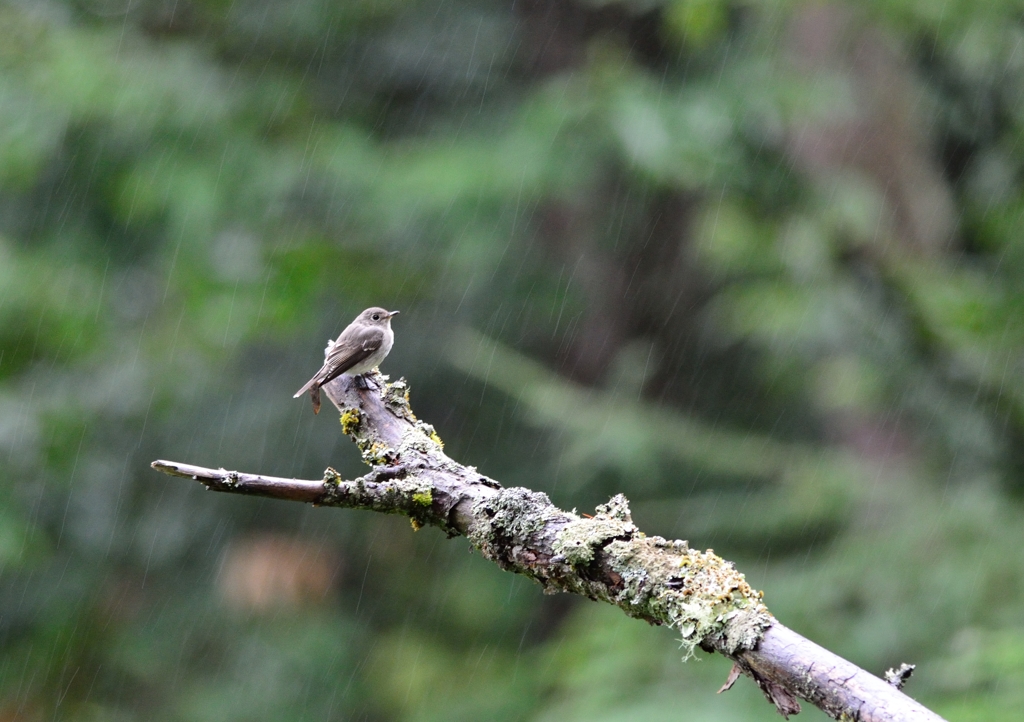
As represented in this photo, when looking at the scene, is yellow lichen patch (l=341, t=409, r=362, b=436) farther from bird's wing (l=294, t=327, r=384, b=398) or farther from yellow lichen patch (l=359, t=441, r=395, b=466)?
bird's wing (l=294, t=327, r=384, b=398)

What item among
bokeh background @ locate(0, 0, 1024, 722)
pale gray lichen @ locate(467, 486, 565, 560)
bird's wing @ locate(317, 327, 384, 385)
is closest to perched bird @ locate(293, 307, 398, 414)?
bird's wing @ locate(317, 327, 384, 385)

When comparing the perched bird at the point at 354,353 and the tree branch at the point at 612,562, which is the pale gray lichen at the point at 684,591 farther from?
the perched bird at the point at 354,353

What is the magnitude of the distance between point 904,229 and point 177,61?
5.44 m

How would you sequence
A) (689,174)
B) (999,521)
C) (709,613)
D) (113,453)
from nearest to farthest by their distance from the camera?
(709,613) < (999,521) < (689,174) < (113,453)

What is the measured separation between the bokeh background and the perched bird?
2101 millimetres

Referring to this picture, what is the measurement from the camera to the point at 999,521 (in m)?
5.27

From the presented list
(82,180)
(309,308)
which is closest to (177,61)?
(82,180)

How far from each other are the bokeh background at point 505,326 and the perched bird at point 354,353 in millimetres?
2101

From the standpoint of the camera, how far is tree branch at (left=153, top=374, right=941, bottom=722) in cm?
167

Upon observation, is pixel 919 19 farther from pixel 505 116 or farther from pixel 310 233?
pixel 310 233

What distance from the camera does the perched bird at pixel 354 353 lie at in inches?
141

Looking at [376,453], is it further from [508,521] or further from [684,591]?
[684,591]

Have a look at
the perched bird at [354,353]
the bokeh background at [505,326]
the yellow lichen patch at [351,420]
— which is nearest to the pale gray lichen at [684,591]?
the yellow lichen patch at [351,420]

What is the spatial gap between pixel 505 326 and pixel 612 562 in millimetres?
7641
